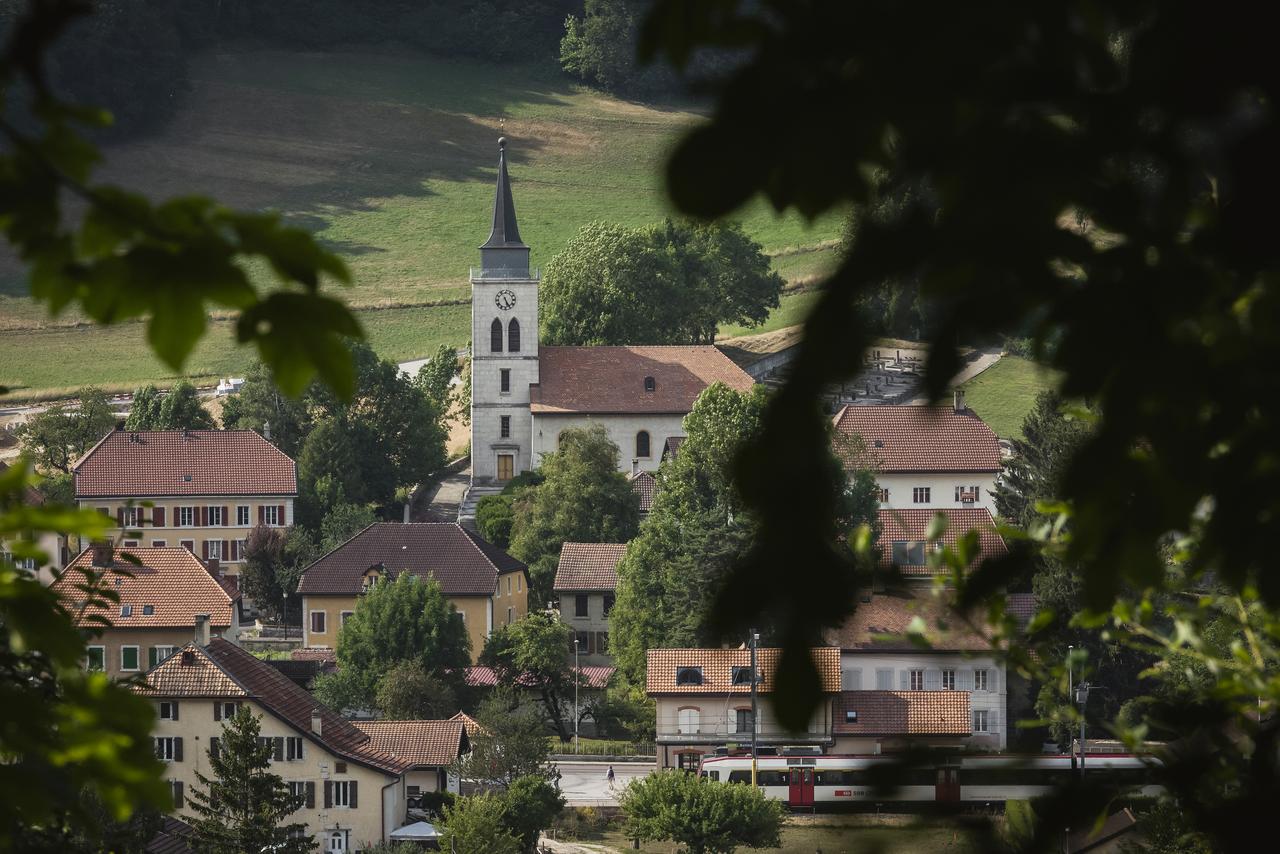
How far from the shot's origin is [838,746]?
144ft

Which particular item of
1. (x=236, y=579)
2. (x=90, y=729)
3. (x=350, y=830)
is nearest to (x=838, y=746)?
(x=350, y=830)

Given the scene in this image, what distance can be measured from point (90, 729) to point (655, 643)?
150 ft

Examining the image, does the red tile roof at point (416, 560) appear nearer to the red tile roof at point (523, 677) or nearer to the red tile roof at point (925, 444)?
the red tile roof at point (523, 677)

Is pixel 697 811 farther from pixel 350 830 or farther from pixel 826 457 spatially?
pixel 826 457

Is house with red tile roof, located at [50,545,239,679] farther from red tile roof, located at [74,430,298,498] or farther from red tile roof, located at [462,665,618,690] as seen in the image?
red tile roof, located at [74,430,298,498]

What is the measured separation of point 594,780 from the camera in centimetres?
4341

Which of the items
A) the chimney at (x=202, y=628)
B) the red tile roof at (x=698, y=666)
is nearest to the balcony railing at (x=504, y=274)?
the chimney at (x=202, y=628)

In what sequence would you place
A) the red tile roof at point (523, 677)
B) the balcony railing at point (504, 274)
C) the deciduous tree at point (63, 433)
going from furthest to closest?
the balcony railing at point (504, 274) < the deciduous tree at point (63, 433) < the red tile roof at point (523, 677)

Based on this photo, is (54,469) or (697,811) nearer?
(697,811)

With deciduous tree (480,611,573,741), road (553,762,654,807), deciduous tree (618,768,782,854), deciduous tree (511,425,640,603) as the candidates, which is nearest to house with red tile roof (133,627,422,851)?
road (553,762,654,807)

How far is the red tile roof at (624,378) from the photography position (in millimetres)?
71125

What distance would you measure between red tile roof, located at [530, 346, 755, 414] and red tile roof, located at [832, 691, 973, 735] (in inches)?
1050

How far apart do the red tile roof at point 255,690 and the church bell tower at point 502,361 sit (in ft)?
105

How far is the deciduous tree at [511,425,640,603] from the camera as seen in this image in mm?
58688
